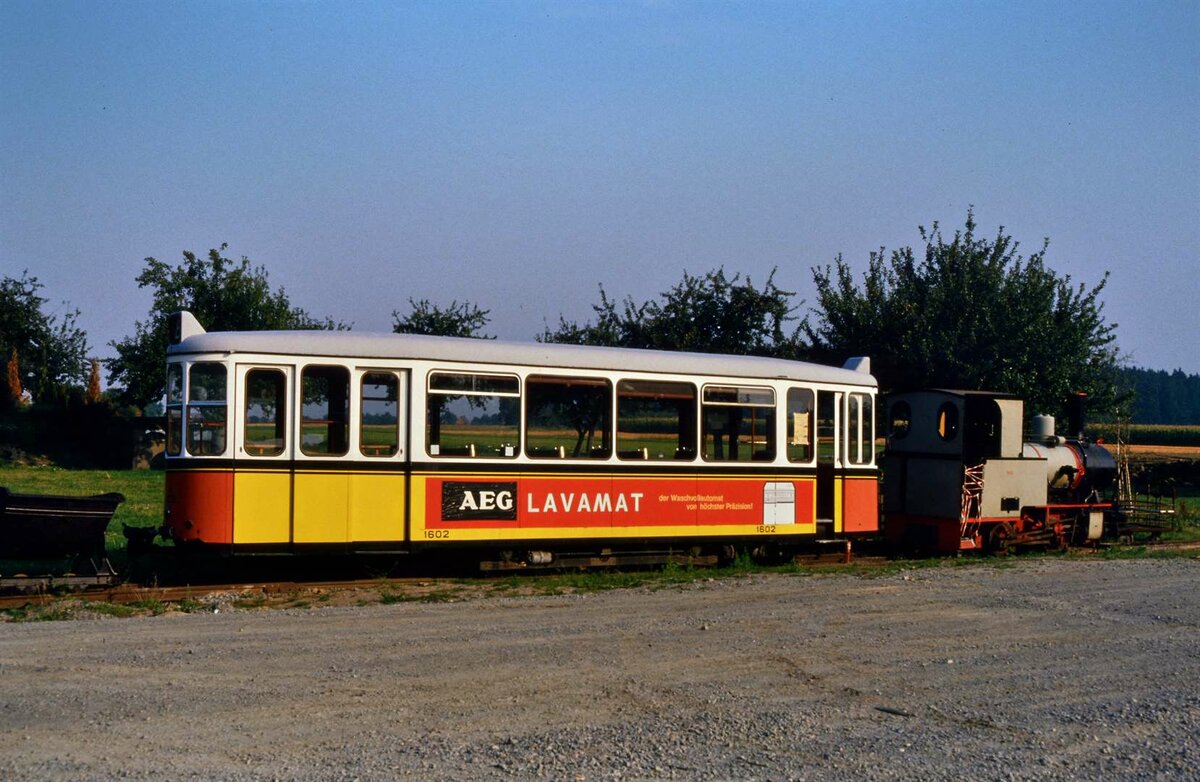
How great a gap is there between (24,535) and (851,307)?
2167cm

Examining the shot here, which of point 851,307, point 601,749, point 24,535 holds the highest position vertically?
point 851,307

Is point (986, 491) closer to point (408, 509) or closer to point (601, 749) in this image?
point (408, 509)

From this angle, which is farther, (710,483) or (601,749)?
(710,483)

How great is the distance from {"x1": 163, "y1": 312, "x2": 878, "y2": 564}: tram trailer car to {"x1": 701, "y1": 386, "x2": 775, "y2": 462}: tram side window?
0.07 ft

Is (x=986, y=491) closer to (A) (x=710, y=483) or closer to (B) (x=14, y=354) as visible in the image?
(A) (x=710, y=483)

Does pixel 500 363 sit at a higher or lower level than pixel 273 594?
higher

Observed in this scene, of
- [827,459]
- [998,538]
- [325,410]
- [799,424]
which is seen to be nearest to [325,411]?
[325,410]

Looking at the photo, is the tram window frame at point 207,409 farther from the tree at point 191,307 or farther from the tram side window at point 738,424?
the tree at point 191,307

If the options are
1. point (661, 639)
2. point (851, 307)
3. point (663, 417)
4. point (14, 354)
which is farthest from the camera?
point (14, 354)

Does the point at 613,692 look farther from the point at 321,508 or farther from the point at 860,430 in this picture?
the point at 860,430

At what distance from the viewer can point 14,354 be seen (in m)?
50.3

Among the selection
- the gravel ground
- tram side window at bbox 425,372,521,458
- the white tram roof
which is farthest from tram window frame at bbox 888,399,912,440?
tram side window at bbox 425,372,521,458

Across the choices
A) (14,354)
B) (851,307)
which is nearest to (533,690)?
(851,307)

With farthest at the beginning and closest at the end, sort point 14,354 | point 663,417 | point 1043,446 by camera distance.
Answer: point 14,354 < point 1043,446 < point 663,417
